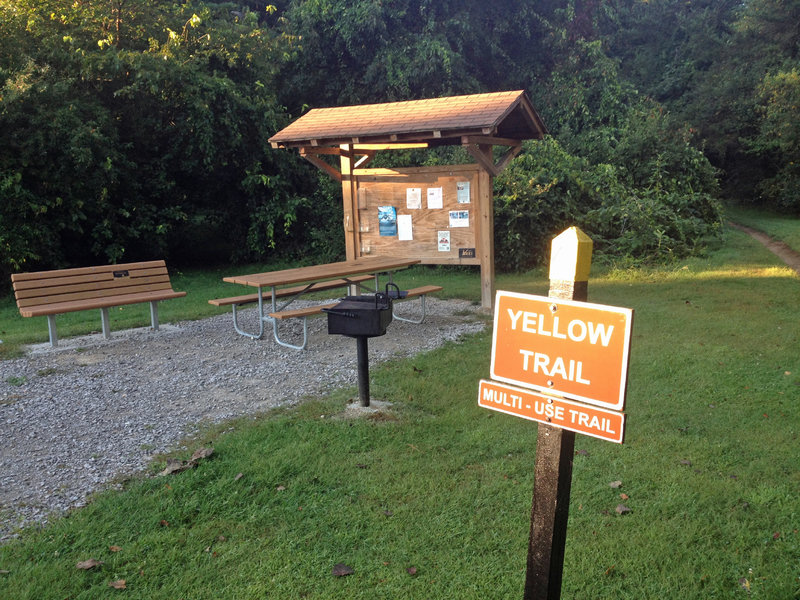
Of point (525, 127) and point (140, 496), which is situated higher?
point (525, 127)

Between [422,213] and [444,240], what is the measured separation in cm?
51

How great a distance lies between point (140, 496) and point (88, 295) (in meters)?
5.06

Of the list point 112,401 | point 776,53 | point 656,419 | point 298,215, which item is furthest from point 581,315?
point 776,53

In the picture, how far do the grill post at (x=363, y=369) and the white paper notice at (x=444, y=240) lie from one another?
14.7 ft

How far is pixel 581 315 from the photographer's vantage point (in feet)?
6.70

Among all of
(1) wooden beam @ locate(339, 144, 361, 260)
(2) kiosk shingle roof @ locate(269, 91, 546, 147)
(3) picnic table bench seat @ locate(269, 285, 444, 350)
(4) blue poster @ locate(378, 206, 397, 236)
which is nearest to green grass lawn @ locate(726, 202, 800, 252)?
(2) kiosk shingle roof @ locate(269, 91, 546, 147)

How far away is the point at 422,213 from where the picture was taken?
9852 millimetres

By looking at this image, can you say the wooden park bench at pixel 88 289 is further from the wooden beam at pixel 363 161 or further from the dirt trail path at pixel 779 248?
the dirt trail path at pixel 779 248

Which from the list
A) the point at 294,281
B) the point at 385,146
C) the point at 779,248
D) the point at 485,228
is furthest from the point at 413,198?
the point at 779,248

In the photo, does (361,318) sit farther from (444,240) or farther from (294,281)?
(444,240)

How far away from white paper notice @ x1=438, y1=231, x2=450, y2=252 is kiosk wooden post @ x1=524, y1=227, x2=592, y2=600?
7462mm

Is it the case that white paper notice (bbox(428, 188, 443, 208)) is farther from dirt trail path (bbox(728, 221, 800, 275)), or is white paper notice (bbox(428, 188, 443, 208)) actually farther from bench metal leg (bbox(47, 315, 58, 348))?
dirt trail path (bbox(728, 221, 800, 275))

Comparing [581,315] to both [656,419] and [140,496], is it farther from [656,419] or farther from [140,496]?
[656,419]

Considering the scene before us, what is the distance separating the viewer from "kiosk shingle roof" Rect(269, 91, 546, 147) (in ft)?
27.7
